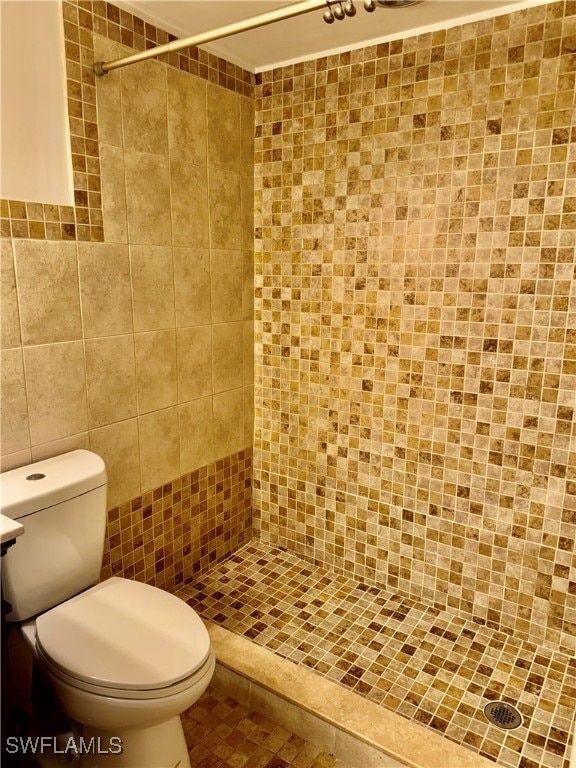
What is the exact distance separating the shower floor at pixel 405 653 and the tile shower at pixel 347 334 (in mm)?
11

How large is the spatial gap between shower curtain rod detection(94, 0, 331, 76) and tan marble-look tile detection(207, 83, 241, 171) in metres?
0.50

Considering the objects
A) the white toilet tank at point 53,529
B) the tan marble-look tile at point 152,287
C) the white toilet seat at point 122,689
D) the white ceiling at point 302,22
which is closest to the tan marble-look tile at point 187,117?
the white ceiling at point 302,22

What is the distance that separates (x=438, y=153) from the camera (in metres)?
1.86

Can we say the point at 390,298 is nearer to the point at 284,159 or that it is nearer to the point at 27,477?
the point at 284,159

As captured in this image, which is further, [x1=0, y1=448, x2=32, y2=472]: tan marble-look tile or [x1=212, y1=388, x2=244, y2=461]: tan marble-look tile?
[x1=212, y1=388, x2=244, y2=461]: tan marble-look tile

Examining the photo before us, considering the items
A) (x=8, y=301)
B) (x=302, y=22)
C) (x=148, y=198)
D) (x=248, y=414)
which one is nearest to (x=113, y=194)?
(x=148, y=198)

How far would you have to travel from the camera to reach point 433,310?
1946mm

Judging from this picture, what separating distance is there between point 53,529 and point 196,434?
80 cm

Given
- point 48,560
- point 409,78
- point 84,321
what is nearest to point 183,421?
point 84,321

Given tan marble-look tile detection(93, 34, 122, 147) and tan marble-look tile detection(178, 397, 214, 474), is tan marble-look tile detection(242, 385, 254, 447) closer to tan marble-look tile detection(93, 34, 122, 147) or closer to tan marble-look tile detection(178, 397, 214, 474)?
tan marble-look tile detection(178, 397, 214, 474)

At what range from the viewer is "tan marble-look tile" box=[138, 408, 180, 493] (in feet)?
6.44

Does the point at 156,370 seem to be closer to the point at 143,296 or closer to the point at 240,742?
the point at 143,296

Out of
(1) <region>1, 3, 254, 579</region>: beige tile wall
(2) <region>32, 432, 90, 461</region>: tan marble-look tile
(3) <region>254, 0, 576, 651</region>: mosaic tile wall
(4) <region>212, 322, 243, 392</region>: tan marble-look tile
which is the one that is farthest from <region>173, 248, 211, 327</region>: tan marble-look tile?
(2) <region>32, 432, 90, 461</region>: tan marble-look tile

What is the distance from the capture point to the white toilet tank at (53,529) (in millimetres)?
1389
